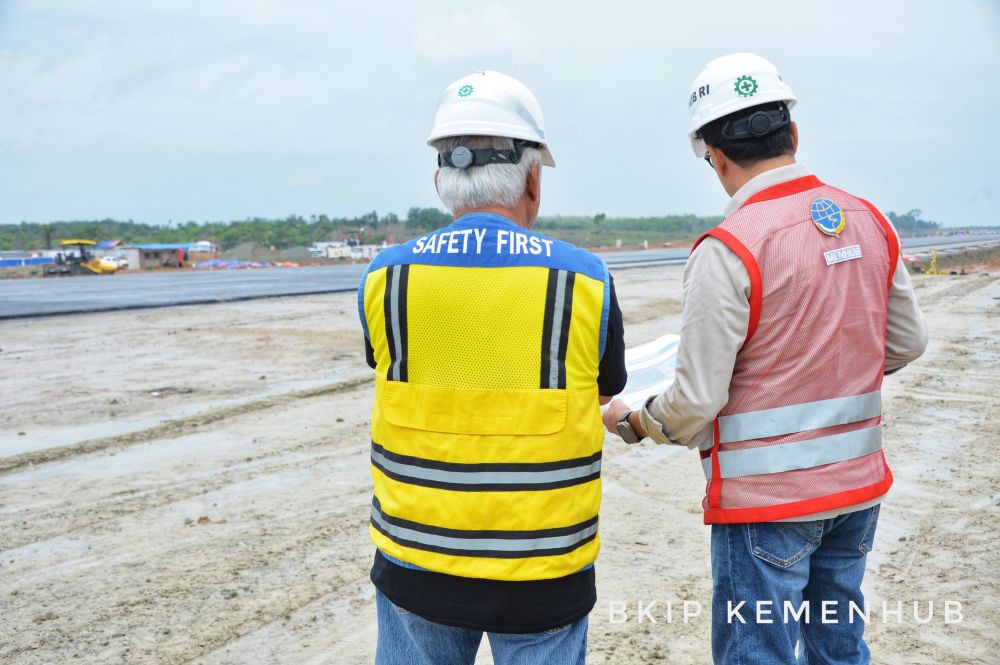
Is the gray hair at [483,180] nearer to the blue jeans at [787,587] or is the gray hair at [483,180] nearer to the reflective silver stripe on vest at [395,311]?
the reflective silver stripe on vest at [395,311]

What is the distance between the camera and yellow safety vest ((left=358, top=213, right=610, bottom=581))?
1768 millimetres

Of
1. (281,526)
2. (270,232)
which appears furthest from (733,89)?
(270,232)

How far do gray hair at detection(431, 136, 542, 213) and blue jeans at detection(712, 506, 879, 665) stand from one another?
107 cm

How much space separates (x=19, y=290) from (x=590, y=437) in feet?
99.5

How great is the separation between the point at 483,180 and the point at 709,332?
2.27 feet

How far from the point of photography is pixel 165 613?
12.5ft

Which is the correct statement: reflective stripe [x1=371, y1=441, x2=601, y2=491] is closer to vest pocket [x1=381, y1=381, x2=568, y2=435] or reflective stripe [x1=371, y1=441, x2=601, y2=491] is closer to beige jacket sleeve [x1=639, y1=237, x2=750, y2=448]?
vest pocket [x1=381, y1=381, x2=568, y2=435]

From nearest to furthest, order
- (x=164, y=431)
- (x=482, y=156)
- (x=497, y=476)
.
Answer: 1. (x=497, y=476)
2. (x=482, y=156)
3. (x=164, y=431)

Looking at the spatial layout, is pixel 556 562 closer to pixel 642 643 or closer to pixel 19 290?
pixel 642 643

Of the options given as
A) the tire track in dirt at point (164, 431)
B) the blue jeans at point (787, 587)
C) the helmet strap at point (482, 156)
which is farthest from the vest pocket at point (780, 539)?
the tire track in dirt at point (164, 431)

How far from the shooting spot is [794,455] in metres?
2.13

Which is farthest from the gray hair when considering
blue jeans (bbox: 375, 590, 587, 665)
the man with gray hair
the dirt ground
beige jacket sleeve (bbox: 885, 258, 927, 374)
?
the dirt ground

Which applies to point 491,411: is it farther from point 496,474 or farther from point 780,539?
point 780,539

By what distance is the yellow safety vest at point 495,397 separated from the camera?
1.77 m
